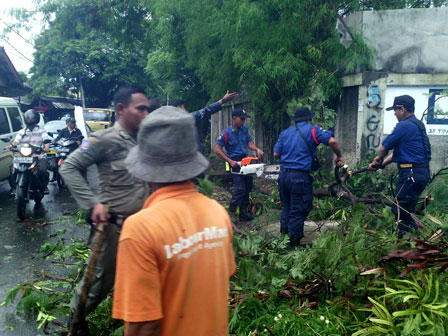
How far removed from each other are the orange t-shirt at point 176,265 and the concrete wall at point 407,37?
799cm

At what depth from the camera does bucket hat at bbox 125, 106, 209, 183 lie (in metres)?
1.72

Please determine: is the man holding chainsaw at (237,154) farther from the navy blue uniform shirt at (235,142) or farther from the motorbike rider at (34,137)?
the motorbike rider at (34,137)

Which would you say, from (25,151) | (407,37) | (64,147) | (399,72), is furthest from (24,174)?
(407,37)

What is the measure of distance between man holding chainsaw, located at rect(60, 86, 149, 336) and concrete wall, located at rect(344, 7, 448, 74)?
22.2 ft

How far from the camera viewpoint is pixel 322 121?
9133 mm

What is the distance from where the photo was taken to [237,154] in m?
7.48

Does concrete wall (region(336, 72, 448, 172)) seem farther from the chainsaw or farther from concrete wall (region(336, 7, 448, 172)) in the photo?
the chainsaw

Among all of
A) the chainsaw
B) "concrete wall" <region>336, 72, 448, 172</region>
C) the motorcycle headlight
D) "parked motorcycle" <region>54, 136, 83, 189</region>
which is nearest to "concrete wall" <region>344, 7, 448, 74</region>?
"concrete wall" <region>336, 72, 448, 172</region>

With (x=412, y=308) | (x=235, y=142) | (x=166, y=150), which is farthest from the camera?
(x=235, y=142)

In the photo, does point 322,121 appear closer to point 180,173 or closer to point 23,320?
point 23,320

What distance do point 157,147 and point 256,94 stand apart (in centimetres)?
816

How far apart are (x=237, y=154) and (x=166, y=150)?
5.77 metres

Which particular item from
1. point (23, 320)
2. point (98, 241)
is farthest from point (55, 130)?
point (98, 241)

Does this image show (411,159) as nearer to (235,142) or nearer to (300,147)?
(300,147)
